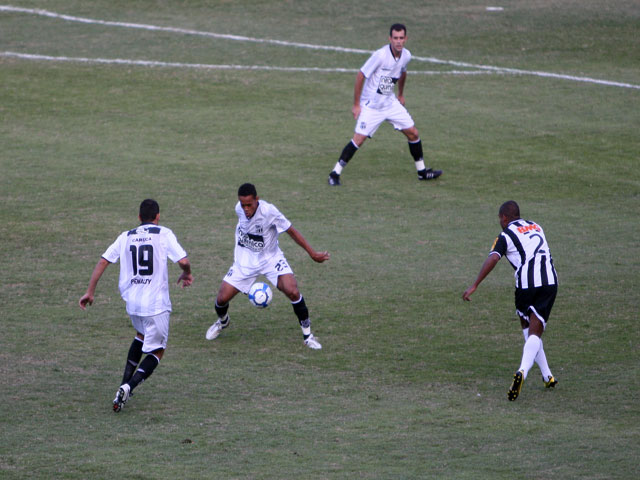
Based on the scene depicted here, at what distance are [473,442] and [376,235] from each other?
6741 millimetres

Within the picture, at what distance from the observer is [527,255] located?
8633 mm

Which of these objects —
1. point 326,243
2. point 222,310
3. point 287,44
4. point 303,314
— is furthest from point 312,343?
point 287,44

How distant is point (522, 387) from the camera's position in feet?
28.7

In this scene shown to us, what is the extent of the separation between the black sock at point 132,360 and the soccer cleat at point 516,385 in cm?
354

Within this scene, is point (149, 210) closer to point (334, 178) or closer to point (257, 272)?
point (257, 272)

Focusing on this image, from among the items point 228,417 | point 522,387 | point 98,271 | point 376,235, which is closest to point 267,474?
point 228,417

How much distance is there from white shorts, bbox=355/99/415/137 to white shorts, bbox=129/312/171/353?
8.16 metres

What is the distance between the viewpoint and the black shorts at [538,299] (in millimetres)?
8609

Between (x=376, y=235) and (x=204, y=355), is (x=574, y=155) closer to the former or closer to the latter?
(x=376, y=235)

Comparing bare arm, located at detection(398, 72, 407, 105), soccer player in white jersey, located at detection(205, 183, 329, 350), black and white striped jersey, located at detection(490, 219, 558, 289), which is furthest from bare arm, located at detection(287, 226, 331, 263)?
bare arm, located at detection(398, 72, 407, 105)

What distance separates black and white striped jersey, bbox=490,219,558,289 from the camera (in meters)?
8.60

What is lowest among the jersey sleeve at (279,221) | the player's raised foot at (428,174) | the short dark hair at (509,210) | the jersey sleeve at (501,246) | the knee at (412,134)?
the player's raised foot at (428,174)

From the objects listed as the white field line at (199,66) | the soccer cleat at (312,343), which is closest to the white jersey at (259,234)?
the soccer cleat at (312,343)

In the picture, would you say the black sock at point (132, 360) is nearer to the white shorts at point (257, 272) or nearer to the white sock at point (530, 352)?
the white shorts at point (257, 272)
